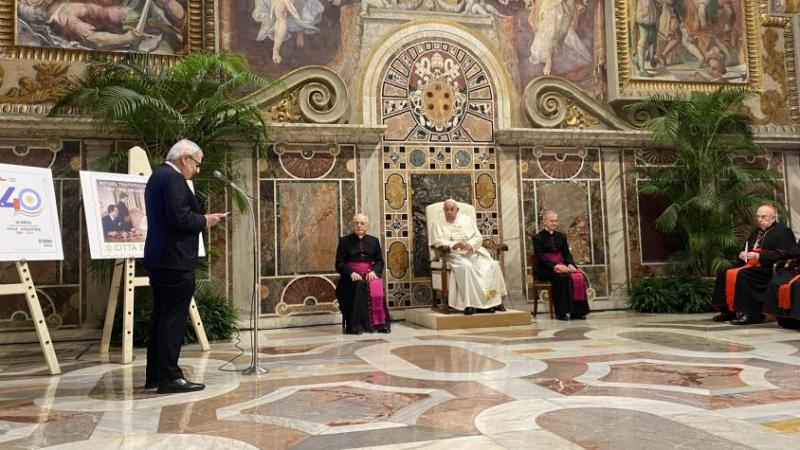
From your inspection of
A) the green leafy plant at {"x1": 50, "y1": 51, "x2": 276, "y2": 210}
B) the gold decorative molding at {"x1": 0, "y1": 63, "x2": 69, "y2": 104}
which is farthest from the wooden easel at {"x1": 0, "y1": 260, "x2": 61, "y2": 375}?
the gold decorative molding at {"x1": 0, "y1": 63, "x2": 69, "y2": 104}

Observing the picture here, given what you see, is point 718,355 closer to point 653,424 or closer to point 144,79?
point 653,424

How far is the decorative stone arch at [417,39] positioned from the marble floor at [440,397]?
3731mm

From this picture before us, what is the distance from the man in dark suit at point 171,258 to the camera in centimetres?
400

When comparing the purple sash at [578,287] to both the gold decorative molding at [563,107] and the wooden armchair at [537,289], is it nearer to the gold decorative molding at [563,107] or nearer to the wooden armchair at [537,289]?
the wooden armchair at [537,289]

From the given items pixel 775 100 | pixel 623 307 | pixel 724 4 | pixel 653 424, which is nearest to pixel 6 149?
pixel 653 424

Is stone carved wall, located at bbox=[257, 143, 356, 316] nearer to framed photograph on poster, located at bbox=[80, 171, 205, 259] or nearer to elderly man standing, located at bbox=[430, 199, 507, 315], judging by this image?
elderly man standing, located at bbox=[430, 199, 507, 315]

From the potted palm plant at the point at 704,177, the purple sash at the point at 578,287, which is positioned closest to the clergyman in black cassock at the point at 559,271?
the purple sash at the point at 578,287

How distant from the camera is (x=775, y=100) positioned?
9930 mm

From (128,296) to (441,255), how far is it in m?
3.53

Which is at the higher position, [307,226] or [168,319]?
[307,226]

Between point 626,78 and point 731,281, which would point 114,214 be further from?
point 626,78

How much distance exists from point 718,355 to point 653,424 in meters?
2.38

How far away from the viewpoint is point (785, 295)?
644 cm

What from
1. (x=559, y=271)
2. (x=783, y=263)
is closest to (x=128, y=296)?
(x=559, y=271)
